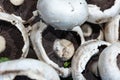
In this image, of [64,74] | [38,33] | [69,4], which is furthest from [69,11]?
[64,74]

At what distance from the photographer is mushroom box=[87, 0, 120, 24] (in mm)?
1751

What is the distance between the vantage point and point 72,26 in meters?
1.61

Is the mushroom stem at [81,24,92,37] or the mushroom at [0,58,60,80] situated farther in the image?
the mushroom stem at [81,24,92,37]

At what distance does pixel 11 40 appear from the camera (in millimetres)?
1699

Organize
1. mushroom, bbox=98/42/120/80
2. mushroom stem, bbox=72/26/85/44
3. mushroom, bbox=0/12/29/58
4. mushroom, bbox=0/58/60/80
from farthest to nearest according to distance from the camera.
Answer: mushroom stem, bbox=72/26/85/44
mushroom, bbox=0/12/29/58
mushroom, bbox=98/42/120/80
mushroom, bbox=0/58/60/80

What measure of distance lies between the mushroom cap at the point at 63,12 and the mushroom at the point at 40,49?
0.11m

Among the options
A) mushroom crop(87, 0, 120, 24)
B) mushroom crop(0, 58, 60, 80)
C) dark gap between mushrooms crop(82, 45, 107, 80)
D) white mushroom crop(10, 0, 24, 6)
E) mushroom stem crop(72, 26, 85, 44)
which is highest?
white mushroom crop(10, 0, 24, 6)

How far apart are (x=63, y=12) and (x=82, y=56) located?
9.1 inches

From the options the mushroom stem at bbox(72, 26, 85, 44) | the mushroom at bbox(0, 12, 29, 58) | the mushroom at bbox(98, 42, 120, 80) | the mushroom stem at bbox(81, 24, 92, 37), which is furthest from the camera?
the mushroom stem at bbox(81, 24, 92, 37)

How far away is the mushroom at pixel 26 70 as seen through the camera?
1.37m

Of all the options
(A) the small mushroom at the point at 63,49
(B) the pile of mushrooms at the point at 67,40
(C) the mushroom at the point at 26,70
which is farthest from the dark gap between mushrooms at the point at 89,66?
(C) the mushroom at the point at 26,70

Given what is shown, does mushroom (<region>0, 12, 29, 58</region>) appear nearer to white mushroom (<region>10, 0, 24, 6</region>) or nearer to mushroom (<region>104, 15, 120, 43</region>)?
white mushroom (<region>10, 0, 24, 6</region>)

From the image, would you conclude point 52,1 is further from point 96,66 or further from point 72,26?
point 96,66

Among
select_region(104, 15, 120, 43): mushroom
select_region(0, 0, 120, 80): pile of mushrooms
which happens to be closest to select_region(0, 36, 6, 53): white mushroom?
select_region(0, 0, 120, 80): pile of mushrooms
